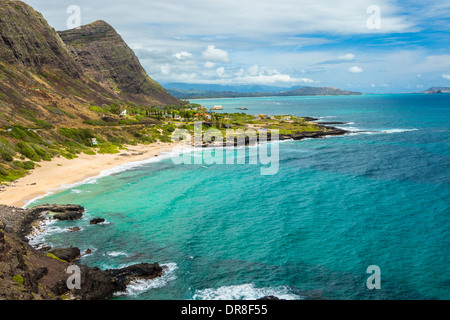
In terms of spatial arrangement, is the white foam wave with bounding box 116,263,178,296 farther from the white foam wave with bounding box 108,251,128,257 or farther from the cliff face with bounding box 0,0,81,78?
the cliff face with bounding box 0,0,81,78

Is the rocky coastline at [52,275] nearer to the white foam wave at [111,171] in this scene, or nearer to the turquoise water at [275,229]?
the turquoise water at [275,229]

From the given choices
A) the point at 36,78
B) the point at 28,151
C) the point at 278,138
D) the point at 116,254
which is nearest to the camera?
the point at 116,254

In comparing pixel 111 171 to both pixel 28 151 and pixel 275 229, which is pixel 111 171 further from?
pixel 275 229

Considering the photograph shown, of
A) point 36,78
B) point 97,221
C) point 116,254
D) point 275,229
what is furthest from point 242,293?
point 36,78

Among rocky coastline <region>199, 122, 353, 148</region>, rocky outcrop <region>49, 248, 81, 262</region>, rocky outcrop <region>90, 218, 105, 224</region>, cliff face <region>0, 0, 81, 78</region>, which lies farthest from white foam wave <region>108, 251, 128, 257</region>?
cliff face <region>0, 0, 81, 78</region>

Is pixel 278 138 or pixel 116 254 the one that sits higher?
pixel 278 138

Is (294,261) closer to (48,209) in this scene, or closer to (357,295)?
(357,295)
